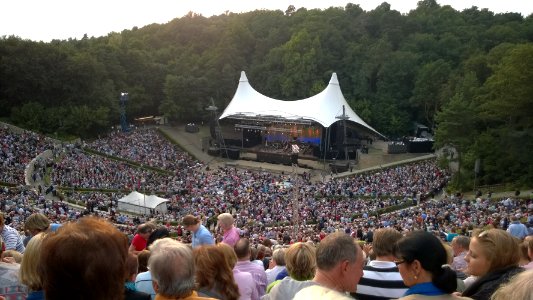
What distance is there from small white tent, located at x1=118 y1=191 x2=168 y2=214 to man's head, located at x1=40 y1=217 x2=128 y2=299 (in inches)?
826

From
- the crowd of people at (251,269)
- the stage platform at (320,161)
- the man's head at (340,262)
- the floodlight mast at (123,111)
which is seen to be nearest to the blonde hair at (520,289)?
the crowd of people at (251,269)

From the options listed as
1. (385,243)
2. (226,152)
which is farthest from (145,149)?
(385,243)

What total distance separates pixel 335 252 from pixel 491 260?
3.77 ft

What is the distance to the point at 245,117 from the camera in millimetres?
38406

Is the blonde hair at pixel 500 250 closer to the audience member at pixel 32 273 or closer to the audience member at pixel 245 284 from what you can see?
the audience member at pixel 245 284

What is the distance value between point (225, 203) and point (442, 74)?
22.9 m

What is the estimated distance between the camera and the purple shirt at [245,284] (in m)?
4.34

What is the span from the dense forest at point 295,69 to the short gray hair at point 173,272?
2708cm

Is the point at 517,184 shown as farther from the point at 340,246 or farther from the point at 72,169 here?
the point at 340,246

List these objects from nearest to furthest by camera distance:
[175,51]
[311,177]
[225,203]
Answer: [225,203]
[311,177]
[175,51]

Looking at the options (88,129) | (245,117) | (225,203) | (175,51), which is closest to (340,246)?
(225,203)

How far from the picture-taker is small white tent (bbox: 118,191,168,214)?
2283cm

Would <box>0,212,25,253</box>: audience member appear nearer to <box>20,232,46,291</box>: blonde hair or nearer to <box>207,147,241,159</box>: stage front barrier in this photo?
<box>20,232,46,291</box>: blonde hair

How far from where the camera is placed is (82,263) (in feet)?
6.84
